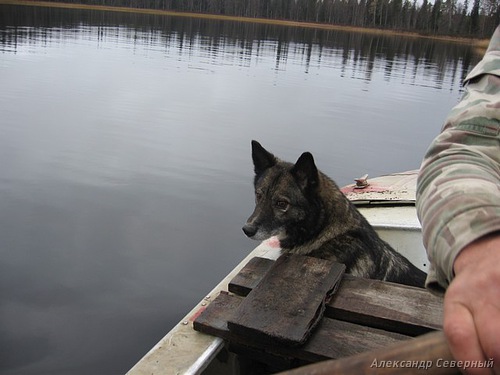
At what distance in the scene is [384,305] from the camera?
3.28 m

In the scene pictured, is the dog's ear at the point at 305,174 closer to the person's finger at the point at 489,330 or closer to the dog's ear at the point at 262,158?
the dog's ear at the point at 262,158

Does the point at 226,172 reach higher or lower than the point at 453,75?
lower

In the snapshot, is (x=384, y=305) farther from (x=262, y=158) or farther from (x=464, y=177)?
(x=464, y=177)

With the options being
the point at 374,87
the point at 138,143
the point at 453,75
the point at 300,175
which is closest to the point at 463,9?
the point at 453,75

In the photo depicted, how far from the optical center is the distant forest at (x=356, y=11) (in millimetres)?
121500

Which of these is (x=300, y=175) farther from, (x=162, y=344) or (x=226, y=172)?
(x=226, y=172)

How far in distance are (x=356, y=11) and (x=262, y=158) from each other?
152 metres

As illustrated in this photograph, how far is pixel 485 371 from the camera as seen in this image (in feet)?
2.98

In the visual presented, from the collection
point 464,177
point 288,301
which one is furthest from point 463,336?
point 288,301

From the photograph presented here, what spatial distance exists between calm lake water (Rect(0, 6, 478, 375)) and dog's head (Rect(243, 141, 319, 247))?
360 centimetres

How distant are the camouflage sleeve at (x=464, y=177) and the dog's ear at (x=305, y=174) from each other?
103 inches

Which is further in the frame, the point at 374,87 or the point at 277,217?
the point at 374,87

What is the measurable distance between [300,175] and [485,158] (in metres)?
2.99

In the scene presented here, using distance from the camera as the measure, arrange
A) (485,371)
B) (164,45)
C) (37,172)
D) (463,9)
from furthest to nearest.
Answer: (463,9) → (164,45) → (37,172) → (485,371)
